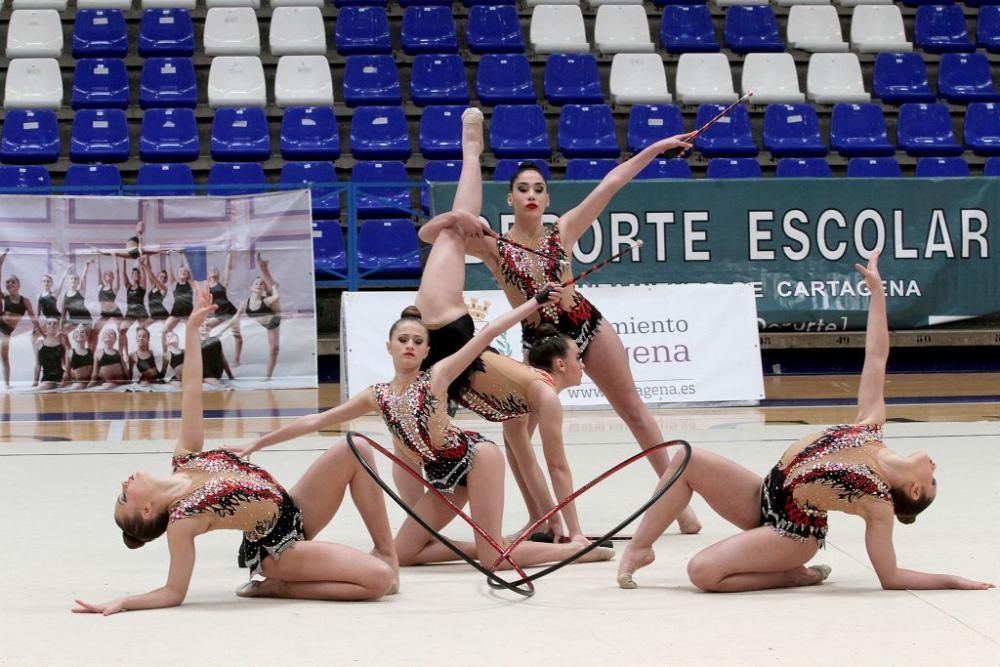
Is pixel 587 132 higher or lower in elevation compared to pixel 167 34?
lower

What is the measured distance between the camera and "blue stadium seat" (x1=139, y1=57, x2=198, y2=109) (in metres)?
11.0

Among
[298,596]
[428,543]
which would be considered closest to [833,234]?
[428,543]

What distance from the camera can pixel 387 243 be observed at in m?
9.97

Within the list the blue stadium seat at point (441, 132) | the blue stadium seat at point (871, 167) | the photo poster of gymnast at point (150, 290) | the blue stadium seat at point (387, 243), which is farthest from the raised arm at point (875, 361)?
the blue stadium seat at point (871, 167)

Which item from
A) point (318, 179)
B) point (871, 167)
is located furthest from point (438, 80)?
point (871, 167)

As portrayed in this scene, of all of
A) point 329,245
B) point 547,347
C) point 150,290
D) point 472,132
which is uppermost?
point 472,132

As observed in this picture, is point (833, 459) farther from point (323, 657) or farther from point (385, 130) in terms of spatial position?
point (385, 130)

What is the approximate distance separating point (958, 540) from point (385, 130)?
745cm

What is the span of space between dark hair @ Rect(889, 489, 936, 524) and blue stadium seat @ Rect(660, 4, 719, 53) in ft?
29.5

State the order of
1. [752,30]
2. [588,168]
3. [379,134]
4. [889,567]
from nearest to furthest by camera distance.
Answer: [889,567], [588,168], [379,134], [752,30]

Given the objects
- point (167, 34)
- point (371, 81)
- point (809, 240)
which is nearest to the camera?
point (809, 240)

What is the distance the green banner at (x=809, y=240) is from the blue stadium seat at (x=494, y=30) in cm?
291

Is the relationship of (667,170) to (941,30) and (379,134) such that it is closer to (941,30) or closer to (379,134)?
(379,134)

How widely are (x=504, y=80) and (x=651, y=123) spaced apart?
142 cm
